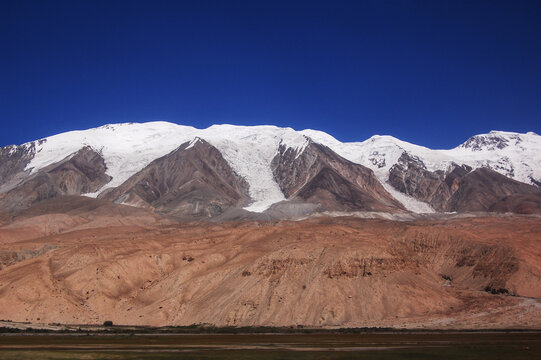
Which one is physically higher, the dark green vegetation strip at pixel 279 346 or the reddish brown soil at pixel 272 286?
the reddish brown soil at pixel 272 286

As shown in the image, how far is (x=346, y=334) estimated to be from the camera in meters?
72.5

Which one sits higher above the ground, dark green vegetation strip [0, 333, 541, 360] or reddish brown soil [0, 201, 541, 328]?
reddish brown soil [0, 201, 541, 328]

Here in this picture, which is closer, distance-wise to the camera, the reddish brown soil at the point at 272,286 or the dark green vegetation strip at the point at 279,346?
the dark green vegetation strip at the point at 279,346

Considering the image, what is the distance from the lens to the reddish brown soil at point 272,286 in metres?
84.4

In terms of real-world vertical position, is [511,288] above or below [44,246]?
below

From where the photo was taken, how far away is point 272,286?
89500 mm

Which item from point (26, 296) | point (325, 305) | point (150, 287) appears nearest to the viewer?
point (325, 305)

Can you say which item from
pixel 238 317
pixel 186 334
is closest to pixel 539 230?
pixel 238 317

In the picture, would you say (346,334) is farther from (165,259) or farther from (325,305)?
(165,259)

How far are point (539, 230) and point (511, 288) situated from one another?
58559 mm

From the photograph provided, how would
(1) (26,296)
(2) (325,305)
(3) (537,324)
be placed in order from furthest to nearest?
(1) (26,296) → (2) (325,305) → (3) (537,324)

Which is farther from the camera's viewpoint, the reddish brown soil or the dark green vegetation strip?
the reddish brown soil

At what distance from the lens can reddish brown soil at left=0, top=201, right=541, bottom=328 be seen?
Answer: 84.4 m

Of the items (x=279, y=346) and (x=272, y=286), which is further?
(x=272, y=286)
